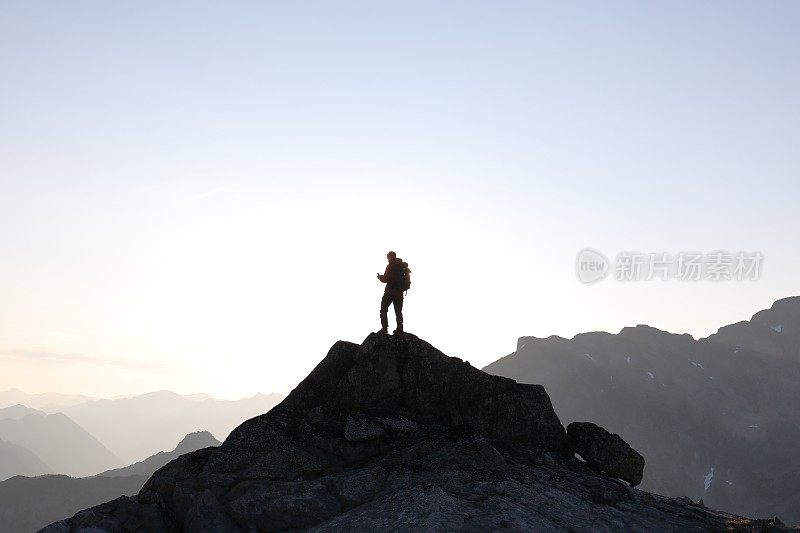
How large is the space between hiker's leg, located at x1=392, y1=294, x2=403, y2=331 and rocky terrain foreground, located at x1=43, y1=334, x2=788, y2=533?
72cm

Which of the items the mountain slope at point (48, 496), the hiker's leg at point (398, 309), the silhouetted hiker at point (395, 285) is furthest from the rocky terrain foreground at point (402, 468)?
the mountain slope at point (48, 496)

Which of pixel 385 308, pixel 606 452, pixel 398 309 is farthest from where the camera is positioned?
pixel 385 308

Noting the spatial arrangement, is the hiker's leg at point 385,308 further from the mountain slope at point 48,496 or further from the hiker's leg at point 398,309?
the mountain slope at point 48,496

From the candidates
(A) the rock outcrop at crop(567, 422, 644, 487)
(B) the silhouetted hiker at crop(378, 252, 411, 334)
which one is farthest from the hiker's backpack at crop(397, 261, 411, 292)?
(A) the rock outcrop at crop(567, 422, 644, 487)

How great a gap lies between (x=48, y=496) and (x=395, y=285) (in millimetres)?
196648

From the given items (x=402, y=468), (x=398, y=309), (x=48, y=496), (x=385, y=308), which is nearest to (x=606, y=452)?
(x=402, y=468)

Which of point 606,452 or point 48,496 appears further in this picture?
point 48,496

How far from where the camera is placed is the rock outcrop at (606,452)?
22.5 meters

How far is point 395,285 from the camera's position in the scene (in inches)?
985

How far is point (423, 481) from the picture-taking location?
16719 millimetres

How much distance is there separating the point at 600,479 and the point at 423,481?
24.4 ft

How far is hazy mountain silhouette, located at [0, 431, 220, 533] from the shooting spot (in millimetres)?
165250

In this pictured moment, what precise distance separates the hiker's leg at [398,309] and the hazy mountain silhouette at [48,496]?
521 ft

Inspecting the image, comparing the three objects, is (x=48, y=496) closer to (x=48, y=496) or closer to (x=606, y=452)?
(x=48, y=496)
